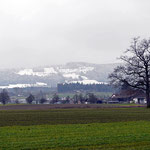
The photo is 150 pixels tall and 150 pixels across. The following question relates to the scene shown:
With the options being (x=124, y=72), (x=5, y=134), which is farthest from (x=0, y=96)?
(x=5, y=134)

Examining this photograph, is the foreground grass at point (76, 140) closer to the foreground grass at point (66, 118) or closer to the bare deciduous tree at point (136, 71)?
the foreground grass at point (66, 118)

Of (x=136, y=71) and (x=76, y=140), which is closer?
(x=76, y=140)

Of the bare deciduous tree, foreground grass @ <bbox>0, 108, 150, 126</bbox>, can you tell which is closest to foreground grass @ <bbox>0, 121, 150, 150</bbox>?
foreground grass @ <bbox>0, 108, 150, 126</bbox>

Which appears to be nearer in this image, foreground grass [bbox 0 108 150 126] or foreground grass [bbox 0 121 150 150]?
foreground grass [bbox 0 121 150 150]

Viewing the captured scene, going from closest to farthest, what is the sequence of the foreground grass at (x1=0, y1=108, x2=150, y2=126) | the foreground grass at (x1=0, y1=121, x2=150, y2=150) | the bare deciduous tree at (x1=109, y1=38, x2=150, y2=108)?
the foreground grass at (x1=0, y1=121, x2=150, y2=150) → the foreground grass at (x1=0, y1=108, x2=150, y2=126) → the bare deciduous tree at (x1=109, y1=38, x2=150, y2=108)

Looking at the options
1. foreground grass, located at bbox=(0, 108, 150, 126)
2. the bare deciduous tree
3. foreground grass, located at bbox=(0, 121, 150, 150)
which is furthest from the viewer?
the bare deciduous tree

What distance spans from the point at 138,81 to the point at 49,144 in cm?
5127

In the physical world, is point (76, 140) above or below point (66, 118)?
below

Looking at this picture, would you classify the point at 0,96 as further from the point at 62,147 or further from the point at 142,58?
the point at 62,147

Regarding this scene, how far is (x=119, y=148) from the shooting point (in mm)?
17312

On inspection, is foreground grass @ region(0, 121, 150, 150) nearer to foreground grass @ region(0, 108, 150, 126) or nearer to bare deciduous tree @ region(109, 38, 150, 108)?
foreground grass @ region(0, 108, 150, 126)

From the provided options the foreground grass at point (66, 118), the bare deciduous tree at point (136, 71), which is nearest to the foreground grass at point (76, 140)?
the foreground grass at point (66, 118)

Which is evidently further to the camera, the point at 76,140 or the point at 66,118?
the point at 66,118

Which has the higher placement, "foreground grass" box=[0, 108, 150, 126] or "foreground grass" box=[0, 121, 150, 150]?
"foreground grass" box=[0, 108, 150, 126]
